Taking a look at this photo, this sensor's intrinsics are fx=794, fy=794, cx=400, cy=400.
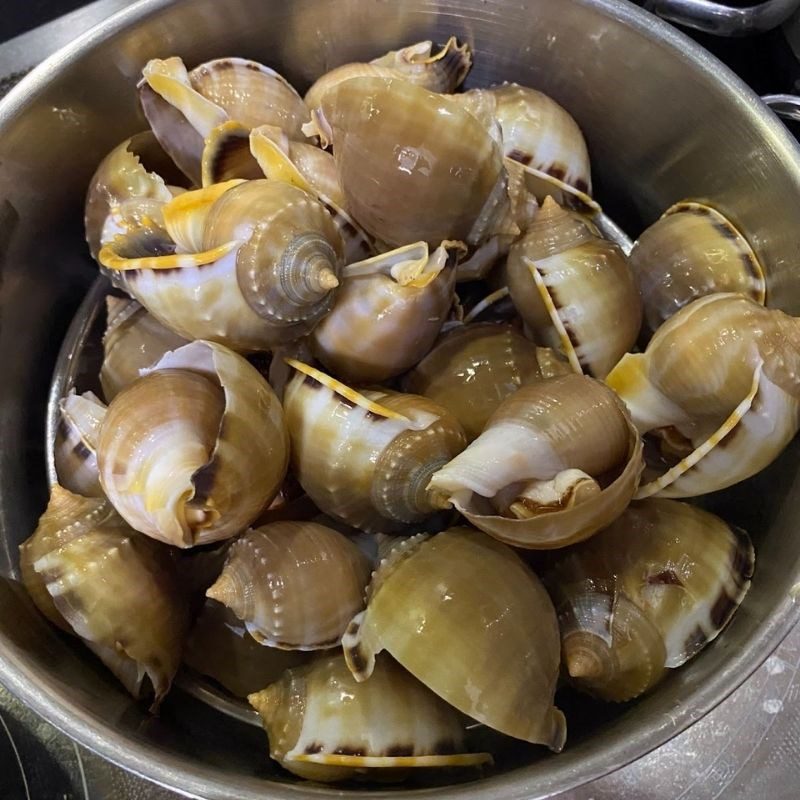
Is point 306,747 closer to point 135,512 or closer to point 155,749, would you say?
point 155,749

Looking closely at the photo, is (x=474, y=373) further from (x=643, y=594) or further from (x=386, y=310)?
(x=643, y=594)

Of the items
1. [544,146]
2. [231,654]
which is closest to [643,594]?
[231,654]

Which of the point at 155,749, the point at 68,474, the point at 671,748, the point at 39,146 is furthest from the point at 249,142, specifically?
the point at 671,748

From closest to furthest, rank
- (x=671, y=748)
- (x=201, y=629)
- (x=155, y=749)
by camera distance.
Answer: (x=155, y=749), (x=201, y=629), (x=671, y=748)

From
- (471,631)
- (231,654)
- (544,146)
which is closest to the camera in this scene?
(471,631)

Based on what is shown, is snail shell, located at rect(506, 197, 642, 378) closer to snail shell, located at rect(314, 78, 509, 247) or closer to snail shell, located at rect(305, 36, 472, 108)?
snail shell, located at rect(314, 78, 509, 247)

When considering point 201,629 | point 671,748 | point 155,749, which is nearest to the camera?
point 155,749

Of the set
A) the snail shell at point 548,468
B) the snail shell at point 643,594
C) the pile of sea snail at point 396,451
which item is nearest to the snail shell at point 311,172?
the pile of sea snail at point 396,451
